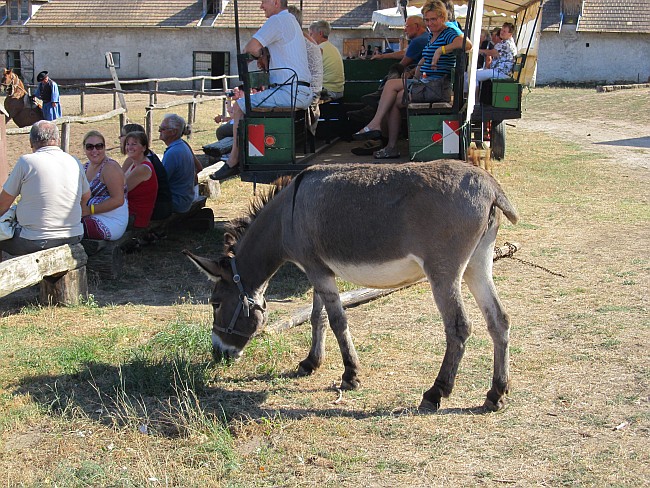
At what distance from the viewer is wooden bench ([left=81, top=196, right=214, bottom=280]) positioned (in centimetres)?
717

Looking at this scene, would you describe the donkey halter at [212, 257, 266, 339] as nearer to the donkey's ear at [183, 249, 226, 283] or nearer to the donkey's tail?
the donkey's ear at [183, 249, 226, 283]

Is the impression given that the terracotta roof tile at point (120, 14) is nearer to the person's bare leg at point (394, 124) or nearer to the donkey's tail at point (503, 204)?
the person's bare leg at point (394, 124)

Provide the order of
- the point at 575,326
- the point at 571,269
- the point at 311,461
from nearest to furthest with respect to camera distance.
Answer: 1. the point at 311,461
2. the point at 575,326
3. the point at 571,269

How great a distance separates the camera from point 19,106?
17984 millimetres

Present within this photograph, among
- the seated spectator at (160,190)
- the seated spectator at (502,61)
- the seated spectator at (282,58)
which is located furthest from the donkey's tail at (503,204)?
the seated spectator at (502,61)

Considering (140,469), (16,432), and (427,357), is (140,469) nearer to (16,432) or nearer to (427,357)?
(16,432)

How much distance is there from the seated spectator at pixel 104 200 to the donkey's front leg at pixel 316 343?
2.80 meters

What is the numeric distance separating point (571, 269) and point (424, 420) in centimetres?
352

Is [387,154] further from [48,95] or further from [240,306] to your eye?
[48,95]

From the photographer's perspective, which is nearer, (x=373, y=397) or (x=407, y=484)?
(x=407, y=484)

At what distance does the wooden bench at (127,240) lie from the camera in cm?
717

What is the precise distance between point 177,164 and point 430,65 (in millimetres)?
2804

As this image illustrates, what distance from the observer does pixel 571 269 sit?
291 inches

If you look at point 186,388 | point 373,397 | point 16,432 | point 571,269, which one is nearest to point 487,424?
point 373,397
